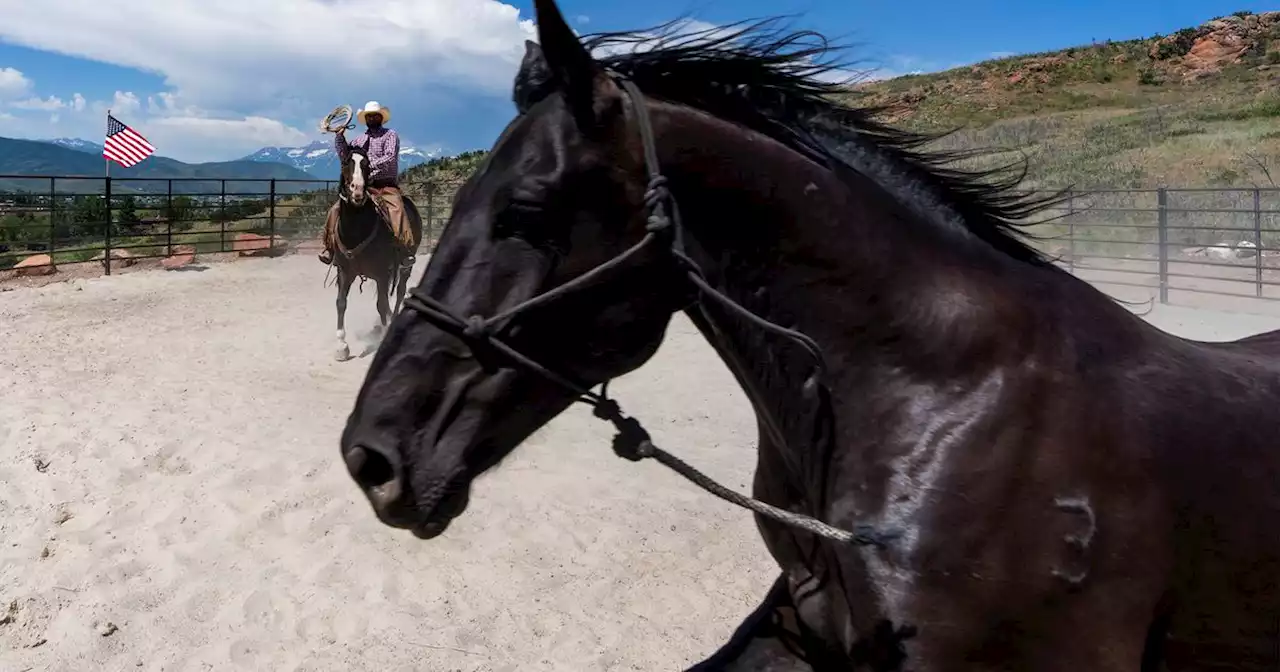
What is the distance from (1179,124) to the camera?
2878 centimetres

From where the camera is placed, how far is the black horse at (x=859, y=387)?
5.34 feet

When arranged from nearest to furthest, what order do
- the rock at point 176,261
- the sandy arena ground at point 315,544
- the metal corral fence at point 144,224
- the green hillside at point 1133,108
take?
the sandy arena ground at point 315,544 < the metal corral fence at point 144,224 < the rock at point 176,261 < the green hillside at point 1133,108

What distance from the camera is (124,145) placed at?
16.2m

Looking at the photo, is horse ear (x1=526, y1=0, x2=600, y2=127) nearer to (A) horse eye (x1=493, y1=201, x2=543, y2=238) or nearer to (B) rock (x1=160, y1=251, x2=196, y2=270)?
(A) horse eye (x1=493, y1=201, x2=543, y2=238)

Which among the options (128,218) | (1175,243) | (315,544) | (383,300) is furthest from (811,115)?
(128,218)

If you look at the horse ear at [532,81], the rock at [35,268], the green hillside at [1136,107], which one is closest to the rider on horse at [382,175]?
the rock at [35,268]

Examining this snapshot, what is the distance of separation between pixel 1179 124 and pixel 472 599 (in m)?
31.7

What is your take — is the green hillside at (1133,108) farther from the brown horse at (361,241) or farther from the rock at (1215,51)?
the brown horse at (361,241)

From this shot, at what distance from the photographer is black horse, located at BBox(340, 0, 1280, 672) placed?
163 cm

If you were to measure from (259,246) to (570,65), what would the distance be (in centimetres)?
1875

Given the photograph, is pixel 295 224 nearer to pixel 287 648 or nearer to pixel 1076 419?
pixel 287 648

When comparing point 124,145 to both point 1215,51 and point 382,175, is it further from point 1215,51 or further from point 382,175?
point 1215,51

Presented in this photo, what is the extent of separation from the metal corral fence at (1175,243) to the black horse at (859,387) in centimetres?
997

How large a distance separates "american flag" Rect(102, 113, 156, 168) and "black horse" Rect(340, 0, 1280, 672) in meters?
16.8
